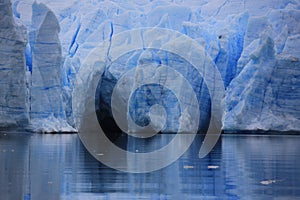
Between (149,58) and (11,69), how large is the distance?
5.02 m

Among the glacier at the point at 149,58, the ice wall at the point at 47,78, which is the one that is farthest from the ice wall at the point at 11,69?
the ice wall at the point at 47,78

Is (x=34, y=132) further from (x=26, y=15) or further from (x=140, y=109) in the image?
(x=26, y=15)

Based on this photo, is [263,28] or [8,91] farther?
[263,28]

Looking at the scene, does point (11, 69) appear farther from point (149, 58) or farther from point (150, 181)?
point (150, 181)

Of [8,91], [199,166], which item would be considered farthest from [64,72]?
[199,166]

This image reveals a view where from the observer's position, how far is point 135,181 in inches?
190

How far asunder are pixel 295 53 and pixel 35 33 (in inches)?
326

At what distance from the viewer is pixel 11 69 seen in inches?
675

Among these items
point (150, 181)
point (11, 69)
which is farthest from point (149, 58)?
point (150, 181)

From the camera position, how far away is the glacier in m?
17.4

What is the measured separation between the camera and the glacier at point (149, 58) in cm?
1744

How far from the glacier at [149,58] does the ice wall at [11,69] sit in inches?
1.1

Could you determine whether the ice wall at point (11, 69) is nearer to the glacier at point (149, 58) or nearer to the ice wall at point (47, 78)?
the glacier at point (149, 58)

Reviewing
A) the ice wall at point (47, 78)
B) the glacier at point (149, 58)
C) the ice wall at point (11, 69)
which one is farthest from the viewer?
the ice wall at point (47, 78)
